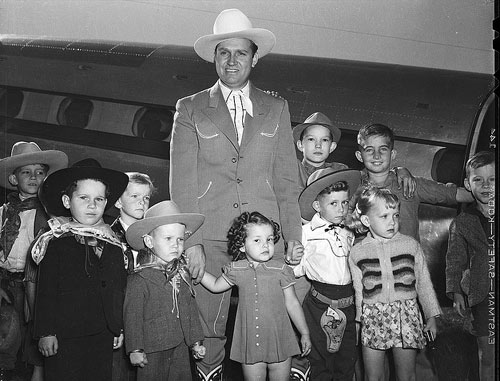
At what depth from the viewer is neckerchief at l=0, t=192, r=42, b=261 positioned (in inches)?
175

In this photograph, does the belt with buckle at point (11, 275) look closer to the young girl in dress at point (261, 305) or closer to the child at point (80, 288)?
the child at point (80, 288)

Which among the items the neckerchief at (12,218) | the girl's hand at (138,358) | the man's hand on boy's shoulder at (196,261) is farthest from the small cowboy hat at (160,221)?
the neckerchief at (12,218)

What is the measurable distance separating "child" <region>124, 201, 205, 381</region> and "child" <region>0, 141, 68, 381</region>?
1.01m

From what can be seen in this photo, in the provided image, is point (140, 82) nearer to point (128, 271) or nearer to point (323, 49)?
point (323, 49)

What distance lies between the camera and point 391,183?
14.4 ft

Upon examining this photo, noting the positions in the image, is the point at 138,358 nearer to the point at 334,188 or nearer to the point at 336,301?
the point at 336,301

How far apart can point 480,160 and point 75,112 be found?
3731mm

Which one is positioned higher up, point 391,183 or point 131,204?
point 391,183

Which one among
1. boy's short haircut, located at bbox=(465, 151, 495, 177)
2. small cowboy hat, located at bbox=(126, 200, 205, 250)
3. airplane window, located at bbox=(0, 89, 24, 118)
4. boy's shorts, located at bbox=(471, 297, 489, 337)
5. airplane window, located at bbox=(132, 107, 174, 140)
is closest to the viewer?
small cowboy hat, located at bbox=(126, 200, 205, 250)

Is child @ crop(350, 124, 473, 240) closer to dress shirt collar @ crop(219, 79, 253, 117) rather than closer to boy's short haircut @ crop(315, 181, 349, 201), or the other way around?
boy's short haircut @ crop(315, 181, 349, 201)

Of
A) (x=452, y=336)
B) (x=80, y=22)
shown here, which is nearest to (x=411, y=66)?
(x=452, y=336)

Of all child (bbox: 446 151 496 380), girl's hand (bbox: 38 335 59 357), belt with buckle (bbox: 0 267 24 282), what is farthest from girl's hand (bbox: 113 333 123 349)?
child (bbox: 446 151 496 380)

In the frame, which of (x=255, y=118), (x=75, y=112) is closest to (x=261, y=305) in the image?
(x=255, y=118)

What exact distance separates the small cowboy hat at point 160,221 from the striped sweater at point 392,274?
41.7 inches
